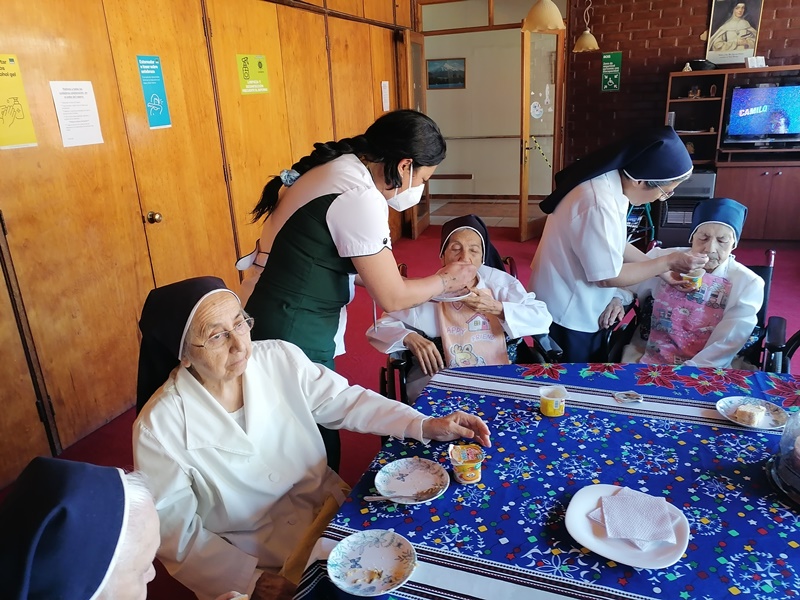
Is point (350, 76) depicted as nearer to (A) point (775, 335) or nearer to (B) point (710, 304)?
(B) point (710, 304)

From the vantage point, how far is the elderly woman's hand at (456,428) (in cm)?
Result: 152

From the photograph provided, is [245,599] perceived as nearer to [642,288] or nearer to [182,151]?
[642,288]

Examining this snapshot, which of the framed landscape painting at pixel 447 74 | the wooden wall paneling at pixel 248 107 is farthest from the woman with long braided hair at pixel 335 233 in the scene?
the framed landscape painting at pixel 447 74

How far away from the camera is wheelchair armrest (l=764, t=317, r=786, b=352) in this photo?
85.7 inches

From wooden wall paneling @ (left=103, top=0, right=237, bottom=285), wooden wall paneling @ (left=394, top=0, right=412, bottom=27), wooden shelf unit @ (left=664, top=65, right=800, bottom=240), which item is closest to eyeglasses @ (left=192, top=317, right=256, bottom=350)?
wooden wall paneling @ (left=103, top=0, right=237, bottom=285)

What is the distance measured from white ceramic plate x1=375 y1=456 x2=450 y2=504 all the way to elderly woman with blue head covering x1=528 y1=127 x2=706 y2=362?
1.23 metres

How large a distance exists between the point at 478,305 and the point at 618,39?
5.75 meters

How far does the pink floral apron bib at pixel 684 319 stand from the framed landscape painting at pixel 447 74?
7.17 metres

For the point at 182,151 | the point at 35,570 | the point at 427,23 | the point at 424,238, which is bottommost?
the point at 424,238

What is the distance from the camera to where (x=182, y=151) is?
350 cm

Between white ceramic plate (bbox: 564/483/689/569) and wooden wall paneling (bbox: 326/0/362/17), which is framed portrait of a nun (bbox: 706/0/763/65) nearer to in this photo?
wooden wall paneling (bbox: 326/0/362/17)

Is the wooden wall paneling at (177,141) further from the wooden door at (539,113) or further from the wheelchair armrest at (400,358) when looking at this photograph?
the wooden door at (539,113)

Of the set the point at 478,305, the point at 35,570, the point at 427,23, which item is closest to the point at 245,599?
the point at 35,570

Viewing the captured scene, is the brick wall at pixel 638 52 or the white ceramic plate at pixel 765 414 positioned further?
the brick wall at pixel 638 52
